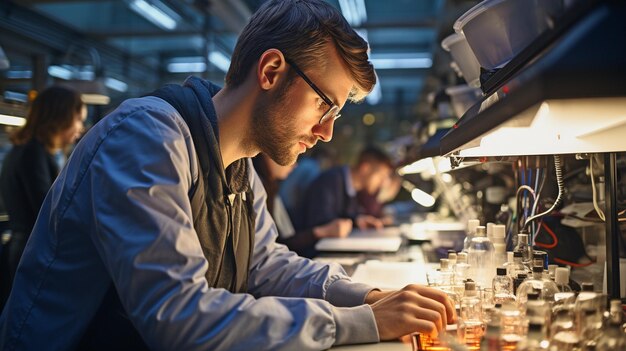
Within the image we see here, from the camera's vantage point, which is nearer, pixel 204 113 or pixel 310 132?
pixel 204 113

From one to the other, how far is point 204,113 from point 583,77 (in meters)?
1.08

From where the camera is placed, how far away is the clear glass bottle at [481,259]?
6.24 ft

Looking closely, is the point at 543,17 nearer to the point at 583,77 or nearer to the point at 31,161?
the point at 583,77

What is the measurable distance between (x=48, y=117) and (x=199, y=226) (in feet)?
→ 9.02

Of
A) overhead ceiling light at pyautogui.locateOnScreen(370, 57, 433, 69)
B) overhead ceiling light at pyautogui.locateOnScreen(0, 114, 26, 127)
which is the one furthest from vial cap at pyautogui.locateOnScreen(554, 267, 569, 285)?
overhead ceiling light at pyautogui.locateOnScreen(370, 57, 433, 69)

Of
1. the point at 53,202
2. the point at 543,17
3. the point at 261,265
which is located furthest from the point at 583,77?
the point at 261,265

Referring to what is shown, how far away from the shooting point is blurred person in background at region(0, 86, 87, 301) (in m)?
3.58

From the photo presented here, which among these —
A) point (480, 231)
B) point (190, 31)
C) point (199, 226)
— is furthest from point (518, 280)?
point (190, 31)

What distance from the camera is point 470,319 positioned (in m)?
1.39

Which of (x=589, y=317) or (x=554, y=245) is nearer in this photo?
(x=589, y=317)

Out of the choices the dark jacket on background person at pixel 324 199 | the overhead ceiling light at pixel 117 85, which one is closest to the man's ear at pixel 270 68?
the dark jacket on background person at pixel 324 199

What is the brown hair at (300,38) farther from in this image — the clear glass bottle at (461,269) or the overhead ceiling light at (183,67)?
the overhead ceiling light at (183,67)

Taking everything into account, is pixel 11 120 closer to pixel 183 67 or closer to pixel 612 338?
pixel 612 338

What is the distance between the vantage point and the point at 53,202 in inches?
57.9
